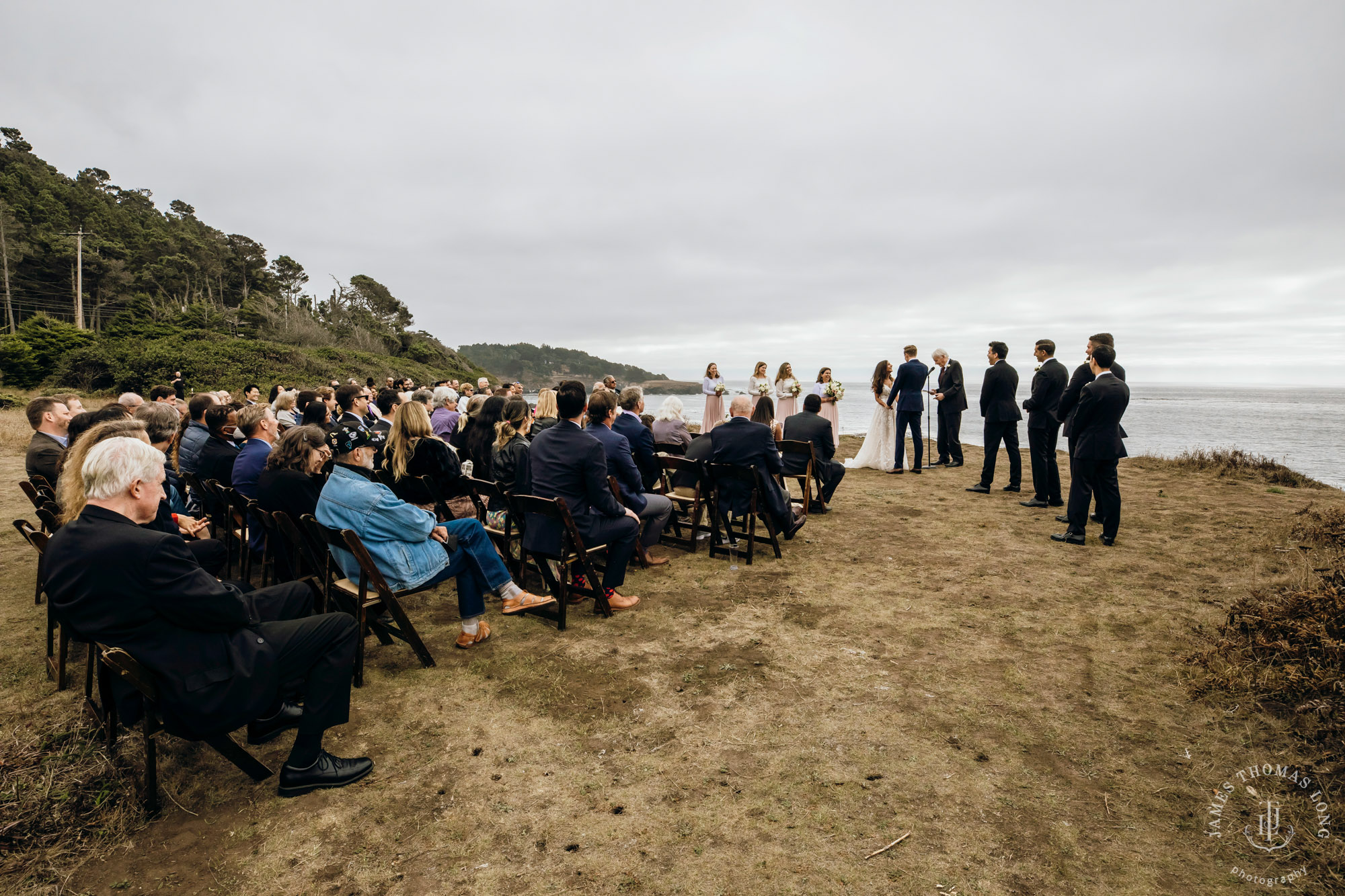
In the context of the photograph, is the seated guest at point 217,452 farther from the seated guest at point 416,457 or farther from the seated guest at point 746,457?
the seated guest at point 746,457

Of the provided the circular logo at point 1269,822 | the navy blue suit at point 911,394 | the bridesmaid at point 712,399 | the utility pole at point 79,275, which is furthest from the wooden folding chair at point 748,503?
the utility pole at point 79,275

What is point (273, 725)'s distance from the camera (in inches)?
118

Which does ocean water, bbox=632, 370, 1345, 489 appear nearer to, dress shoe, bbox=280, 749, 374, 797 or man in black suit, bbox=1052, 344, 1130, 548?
man in black suit, bbox=1052, 344, 1130, 548

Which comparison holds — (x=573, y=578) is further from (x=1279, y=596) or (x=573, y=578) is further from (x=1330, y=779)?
(x=1279, y=596)

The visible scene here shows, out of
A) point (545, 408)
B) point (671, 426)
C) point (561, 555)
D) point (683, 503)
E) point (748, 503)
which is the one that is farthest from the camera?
point (671, 426)

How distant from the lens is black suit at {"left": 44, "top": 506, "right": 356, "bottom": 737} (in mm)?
2020

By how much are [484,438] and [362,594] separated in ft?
8.10

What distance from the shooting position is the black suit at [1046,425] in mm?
7445

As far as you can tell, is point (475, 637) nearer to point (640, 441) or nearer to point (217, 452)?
point (640, 441)

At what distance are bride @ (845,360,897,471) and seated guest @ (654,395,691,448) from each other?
4873 mm

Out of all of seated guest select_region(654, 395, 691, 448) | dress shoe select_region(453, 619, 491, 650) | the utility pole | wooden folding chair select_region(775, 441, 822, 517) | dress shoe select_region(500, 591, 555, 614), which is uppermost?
the utility pole

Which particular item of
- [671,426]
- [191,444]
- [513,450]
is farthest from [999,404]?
[191,444]

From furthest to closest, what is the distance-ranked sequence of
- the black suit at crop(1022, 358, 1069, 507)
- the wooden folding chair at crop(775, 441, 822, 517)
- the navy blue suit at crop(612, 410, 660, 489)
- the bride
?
the bride → the black suit at crop(1022, 358, 1069, 507) → the wooden folding chair at crop(775, 441, 822, 517) → the navy blue suit at crop(612, 410, 660, 489)

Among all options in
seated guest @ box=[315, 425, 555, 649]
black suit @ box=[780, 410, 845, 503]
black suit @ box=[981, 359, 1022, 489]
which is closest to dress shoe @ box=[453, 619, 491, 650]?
seated guest @ box=[315, 425, 555, 649]
